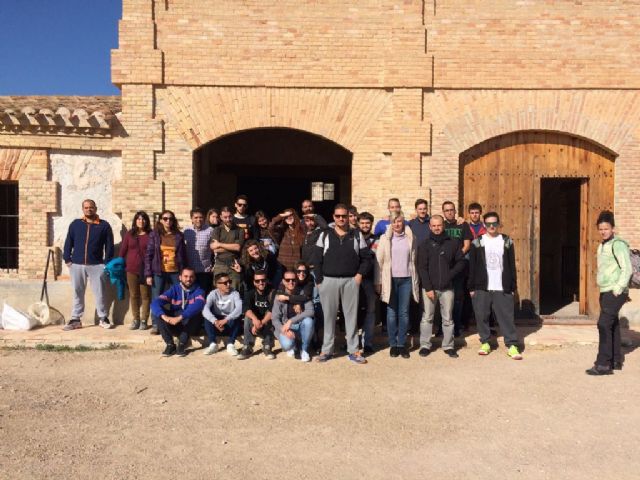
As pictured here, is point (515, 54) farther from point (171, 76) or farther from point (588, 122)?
point (171, 76)

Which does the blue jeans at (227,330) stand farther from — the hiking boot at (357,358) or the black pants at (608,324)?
the black pants at (608,324)

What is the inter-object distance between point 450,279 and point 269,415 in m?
2.97

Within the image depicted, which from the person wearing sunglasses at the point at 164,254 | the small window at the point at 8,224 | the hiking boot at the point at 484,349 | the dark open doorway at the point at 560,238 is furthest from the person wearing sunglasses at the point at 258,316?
the dark open doorway at the point at 560,238

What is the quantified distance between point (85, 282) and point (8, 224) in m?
2.34

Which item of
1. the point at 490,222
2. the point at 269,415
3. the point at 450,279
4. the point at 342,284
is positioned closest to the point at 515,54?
the point at 490,222

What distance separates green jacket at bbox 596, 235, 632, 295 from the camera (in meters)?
6.32

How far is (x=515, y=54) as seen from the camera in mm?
8953

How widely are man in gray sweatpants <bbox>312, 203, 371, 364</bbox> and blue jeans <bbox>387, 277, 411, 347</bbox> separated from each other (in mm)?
470

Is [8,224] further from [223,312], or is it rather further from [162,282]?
[223,312]

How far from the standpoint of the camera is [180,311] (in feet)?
23.8

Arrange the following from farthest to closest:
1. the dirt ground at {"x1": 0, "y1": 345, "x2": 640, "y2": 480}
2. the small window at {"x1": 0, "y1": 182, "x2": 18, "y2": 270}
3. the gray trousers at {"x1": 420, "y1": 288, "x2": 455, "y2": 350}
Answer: the small window at {"x1": 0, "y1": 182, "x2": 18, "y2": 270} → the gray trousers at {"x1": 420, "y1": 288, "x2": 455, "y2": 350} → the dirt ground at {"x1": 0, "y1": 345, "x2": 640, "y2": 480}

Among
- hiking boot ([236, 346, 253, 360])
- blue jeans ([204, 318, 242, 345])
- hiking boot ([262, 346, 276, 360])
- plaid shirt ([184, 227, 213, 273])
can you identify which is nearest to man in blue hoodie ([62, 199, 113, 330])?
plaid shirt ([184, 227, 213, 273])

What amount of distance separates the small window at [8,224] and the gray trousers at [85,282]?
194cm

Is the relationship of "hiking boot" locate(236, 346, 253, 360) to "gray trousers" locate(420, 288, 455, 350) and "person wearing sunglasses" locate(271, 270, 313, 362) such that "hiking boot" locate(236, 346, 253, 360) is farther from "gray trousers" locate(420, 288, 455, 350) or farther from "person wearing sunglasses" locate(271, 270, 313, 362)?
"gray trousers" locate(420, 288, 455, 350)
